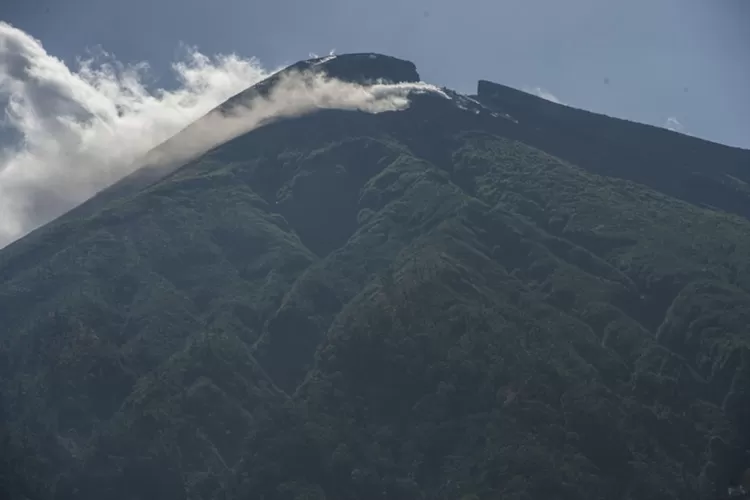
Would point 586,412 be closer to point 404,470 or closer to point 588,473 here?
point 588,473

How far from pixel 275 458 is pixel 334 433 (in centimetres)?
1486

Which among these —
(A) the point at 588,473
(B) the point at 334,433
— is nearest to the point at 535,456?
(A) the point at 588,473

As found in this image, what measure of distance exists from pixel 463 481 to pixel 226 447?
51.4 m

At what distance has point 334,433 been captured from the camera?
639 feet

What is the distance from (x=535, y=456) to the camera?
598ft

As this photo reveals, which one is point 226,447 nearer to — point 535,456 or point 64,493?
point 64,493

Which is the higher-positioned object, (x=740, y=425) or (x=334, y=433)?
(x=334, y=433)

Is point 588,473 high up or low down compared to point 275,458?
down

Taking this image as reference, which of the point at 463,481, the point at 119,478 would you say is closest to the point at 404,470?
the point at 463,481

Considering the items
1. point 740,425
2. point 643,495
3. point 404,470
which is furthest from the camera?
point 740,425

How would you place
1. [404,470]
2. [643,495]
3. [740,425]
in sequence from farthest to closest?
[740,425], [404,470], [643,495]

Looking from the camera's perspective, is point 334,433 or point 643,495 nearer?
point 643,495

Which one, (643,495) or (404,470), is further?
(404,470)

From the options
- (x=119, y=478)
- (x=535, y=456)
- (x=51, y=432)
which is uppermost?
(x=51, y=432)
